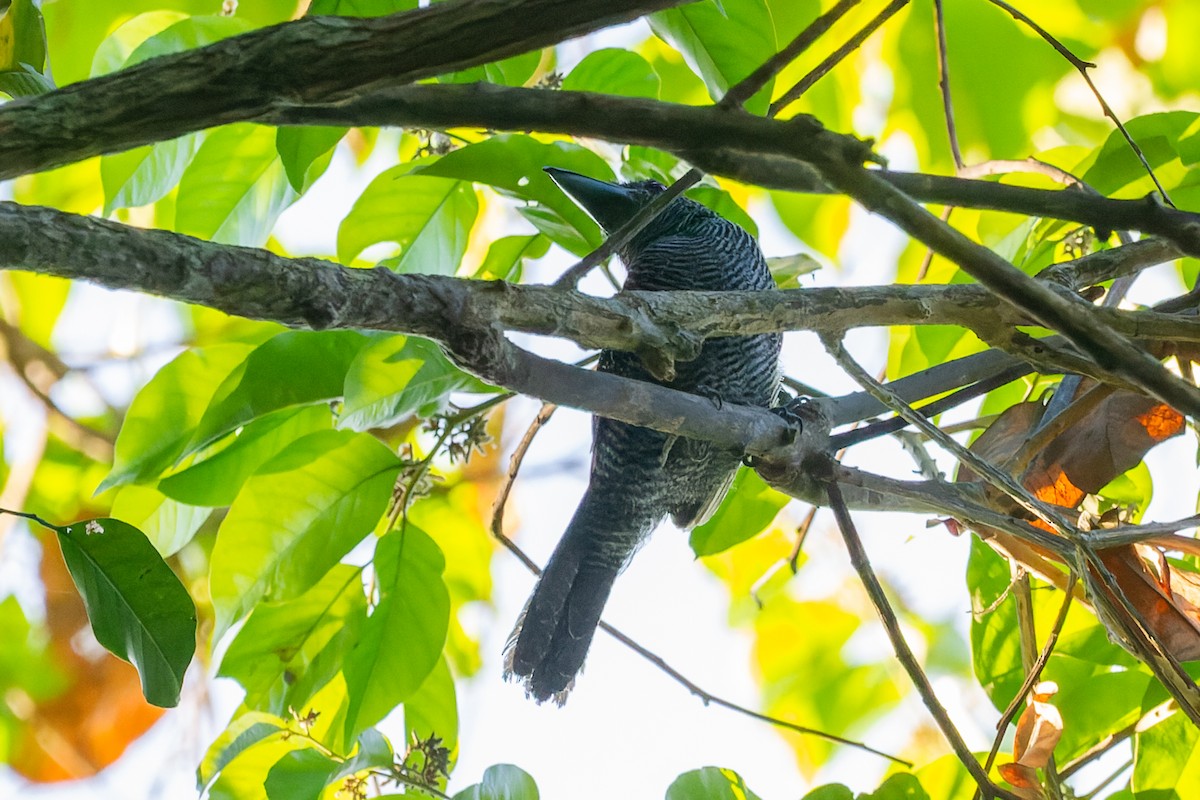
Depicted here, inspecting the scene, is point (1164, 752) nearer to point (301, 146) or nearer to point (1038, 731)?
point (1038, 731)

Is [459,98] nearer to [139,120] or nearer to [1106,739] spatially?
[139,120]

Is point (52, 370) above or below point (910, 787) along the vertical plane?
above

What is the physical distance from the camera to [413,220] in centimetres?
135

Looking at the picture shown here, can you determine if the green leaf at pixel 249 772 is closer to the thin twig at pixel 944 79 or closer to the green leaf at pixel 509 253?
the green leaf at pixel 509 253

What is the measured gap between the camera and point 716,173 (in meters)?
0.62

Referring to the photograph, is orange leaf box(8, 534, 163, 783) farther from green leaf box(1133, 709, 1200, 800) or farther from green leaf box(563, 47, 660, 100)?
green leaf box(1133, 709, 1200, 800)

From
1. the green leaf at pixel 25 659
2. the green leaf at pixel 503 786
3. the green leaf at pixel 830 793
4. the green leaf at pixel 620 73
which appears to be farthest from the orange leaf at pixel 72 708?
the green leaf at pixel 830 793

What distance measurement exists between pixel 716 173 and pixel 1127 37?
6.00 feet

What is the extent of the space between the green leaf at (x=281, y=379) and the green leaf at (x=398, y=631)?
235mm

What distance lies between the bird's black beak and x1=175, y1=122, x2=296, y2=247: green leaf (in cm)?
43

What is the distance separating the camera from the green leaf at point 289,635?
140 centimetres

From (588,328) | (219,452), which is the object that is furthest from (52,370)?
(588,328)

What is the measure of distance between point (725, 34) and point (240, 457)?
84 centimetres

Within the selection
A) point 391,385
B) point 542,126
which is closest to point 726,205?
point 391,385
